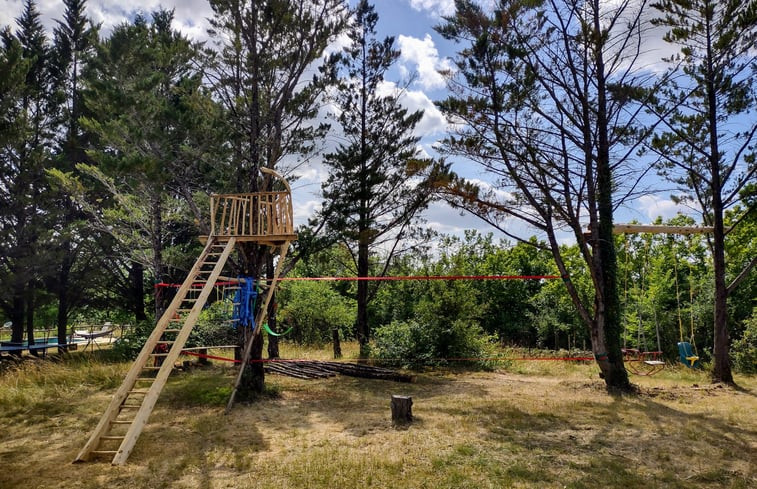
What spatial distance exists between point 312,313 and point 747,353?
13.8 meters

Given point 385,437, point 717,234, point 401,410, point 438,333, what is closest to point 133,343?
point 438,333

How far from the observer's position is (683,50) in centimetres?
1029

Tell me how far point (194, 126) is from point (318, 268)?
15218 millimetres

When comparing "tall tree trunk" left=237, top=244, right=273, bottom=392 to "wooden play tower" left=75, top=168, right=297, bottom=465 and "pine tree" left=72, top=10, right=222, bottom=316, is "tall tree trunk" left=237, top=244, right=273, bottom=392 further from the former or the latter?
"pine tree" left=72, top=10, right=222, bottom=316

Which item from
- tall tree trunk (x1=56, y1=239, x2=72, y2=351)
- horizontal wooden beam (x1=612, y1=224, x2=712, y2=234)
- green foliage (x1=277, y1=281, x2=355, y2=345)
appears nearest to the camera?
horizontal wooden beam (x1=612, y1=224, x2=712, y2=234)

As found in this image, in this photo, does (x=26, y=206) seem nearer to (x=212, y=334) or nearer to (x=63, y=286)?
(x=63, y=286)

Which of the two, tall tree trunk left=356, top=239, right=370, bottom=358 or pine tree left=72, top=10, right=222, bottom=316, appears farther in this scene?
tall tree trunk left=356, top=239, right=370, bottom=358

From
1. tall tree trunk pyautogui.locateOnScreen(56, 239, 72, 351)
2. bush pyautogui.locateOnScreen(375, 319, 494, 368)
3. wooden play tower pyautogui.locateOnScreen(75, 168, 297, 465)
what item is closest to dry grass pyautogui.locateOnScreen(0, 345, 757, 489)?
wooden play tower pyautogui.locateOnScreen(75, 168, 297, 465)

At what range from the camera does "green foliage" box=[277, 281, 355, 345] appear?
18.3m

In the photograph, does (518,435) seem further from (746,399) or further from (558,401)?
(746,399)

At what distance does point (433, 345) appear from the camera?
12.8 m

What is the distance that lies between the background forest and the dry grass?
325 cm

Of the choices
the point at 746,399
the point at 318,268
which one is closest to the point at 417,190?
the point at 746,399

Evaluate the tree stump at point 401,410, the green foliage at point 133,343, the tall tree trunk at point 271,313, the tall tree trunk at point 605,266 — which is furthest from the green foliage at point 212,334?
the tall tree trunk at point 605,266
